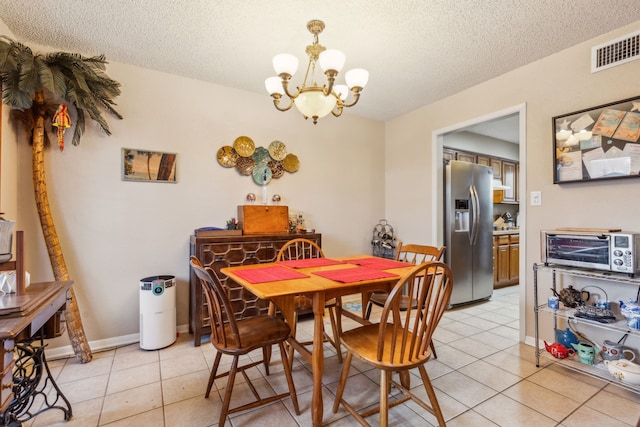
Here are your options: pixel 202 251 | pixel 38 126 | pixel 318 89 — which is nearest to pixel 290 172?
pixel 202 251

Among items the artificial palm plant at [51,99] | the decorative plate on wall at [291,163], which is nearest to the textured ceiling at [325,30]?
the artificial palm plant at [51,99]

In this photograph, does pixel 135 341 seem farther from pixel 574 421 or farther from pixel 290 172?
pixel 574 421

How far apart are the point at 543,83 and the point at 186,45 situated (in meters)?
2.99

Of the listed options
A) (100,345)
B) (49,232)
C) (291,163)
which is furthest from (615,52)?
(100,345)

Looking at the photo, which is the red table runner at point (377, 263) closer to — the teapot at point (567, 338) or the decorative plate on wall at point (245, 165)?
the teapot at point (567, 338)

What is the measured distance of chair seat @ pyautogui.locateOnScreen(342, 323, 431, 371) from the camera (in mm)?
1401

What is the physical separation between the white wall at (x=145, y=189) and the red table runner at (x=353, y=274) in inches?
63.6

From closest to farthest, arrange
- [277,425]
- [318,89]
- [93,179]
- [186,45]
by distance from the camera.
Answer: [277,425] → [318,89] → [186,45] → [93,179]

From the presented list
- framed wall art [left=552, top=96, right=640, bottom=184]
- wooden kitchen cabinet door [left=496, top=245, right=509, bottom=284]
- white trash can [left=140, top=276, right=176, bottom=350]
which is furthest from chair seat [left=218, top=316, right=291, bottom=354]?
wooden kitchen cabinet door [left=496, top=245, right=509, bottom=284]

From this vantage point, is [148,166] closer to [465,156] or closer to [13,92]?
[13,92]

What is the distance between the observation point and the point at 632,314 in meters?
1.90

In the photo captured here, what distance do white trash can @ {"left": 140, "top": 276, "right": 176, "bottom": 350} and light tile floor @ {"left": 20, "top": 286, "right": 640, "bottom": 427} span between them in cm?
9

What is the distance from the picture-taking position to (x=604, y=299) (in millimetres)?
2234

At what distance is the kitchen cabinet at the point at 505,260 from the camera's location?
450cm
